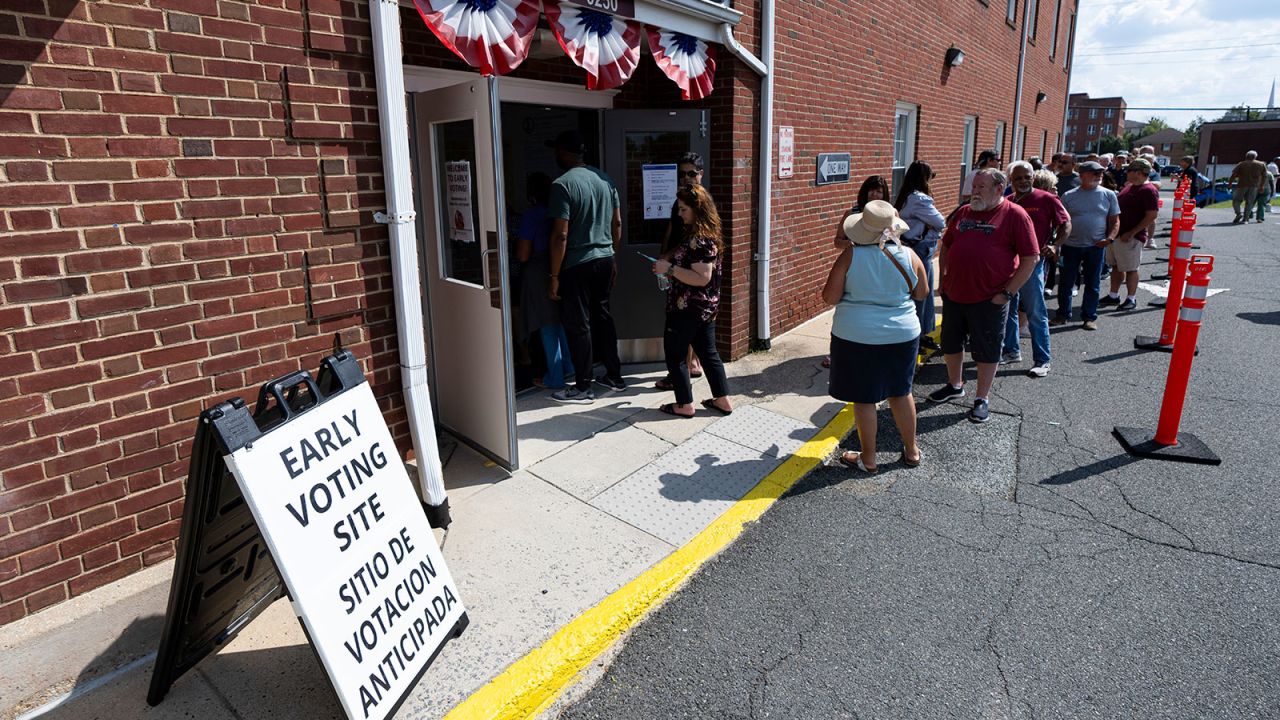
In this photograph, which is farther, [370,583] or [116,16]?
[116,16]

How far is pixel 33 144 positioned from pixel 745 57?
508 cm

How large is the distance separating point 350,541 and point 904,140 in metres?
A: 10.7

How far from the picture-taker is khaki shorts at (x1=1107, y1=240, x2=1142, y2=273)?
8977mm

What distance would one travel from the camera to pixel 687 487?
440 centimetres

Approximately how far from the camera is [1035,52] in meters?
19.3

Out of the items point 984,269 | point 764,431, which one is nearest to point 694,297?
point 764,431

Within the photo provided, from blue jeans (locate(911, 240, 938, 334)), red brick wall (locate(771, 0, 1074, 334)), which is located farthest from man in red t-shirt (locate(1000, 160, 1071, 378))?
red brick wall (locate(771, 0, 1074, 334))

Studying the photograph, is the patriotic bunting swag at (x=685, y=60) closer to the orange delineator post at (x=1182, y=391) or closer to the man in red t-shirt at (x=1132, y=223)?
the orange delineator post at (x=1182, y=391)

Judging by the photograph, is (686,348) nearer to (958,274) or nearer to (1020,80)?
(958,274)

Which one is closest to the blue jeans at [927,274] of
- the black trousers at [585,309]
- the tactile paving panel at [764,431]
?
the tactile paving panel at [764,431]

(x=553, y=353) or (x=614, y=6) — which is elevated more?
(x=614, y=6)

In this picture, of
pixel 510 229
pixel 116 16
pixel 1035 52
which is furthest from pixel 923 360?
A: pixel 1035 52

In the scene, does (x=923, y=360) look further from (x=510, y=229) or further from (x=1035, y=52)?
(x=1035, y=52)

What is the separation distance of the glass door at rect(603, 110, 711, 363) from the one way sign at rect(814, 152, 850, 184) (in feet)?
6.83
